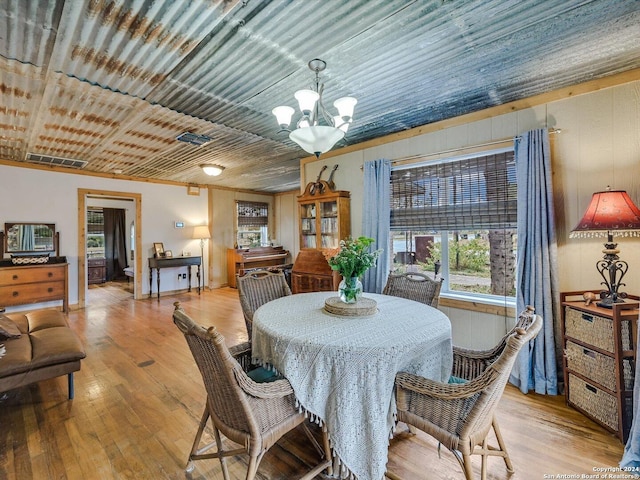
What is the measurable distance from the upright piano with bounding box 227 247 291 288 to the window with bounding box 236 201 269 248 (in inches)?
24.0

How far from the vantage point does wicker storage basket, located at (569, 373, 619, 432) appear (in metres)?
1.92

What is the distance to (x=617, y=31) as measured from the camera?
73.2 inches

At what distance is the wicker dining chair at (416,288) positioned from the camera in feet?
8.17

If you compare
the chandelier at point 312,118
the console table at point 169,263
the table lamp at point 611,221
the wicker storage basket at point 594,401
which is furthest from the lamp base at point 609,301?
the console table at point 169,263

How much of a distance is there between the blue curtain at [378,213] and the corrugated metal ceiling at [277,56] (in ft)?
1.71

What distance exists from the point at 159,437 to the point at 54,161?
16.8 feet

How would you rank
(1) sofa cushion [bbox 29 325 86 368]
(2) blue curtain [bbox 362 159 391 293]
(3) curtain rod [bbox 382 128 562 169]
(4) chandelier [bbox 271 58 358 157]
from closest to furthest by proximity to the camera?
(4) chandelier [bbox 271 58 358 157] < (1) sofa cushion [bbox 29 325 86 368] < (3) curtain rod [bbox 382 128 562 169] < (2) blue curtain [bbox 362 159 391 293]

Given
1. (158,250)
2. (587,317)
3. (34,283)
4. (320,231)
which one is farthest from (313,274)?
(34,283)

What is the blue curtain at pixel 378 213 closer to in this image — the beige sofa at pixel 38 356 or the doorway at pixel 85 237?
the beige sofa at pixel 38 356

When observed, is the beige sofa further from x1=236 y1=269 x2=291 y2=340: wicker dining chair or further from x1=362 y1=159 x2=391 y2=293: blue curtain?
x1=362 y1=159 x2=391 y2=293: blue curtain

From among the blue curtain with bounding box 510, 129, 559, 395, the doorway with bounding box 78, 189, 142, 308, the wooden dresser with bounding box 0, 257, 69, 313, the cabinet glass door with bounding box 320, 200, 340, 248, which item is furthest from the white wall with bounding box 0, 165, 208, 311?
the blue curtain with bounding box 510, 129, 559, 395

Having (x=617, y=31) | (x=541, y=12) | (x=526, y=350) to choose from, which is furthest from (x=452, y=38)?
(x=526, y=350)

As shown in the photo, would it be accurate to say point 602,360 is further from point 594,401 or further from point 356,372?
point 356,372

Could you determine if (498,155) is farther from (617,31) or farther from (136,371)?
(136,371)
